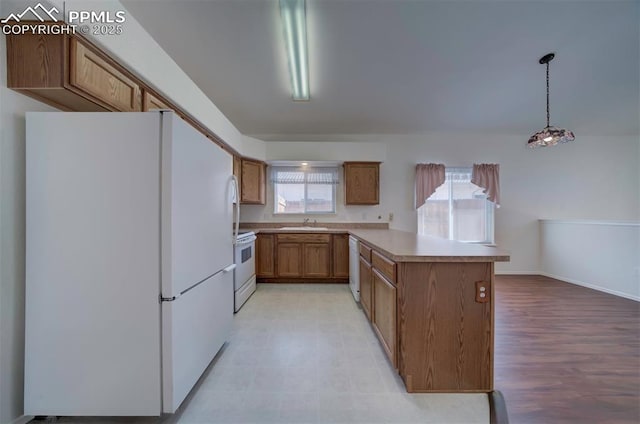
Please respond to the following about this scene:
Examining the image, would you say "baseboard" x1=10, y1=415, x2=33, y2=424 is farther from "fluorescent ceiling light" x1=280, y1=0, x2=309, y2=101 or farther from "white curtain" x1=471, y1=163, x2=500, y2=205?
"white curtain" x1=471, y1=163, x2=500, y2=205

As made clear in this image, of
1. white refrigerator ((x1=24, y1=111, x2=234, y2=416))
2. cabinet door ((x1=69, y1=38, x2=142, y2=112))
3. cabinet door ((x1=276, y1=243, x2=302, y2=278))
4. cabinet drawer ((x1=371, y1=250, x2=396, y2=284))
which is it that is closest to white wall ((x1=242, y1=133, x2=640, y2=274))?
cabinet door ((x1=276, y1=243, x2=302, y2=278))

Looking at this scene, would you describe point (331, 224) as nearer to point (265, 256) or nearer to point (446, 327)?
point (265, 256)

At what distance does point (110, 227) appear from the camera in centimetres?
131

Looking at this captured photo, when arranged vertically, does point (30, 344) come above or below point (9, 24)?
below

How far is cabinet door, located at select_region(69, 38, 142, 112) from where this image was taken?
1336 millimetres

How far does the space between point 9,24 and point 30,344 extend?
1.70 meters

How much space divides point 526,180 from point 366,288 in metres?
4.36

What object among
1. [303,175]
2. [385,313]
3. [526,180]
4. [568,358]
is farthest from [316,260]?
[526,180]

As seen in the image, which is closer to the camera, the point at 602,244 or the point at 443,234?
the point at 602,244

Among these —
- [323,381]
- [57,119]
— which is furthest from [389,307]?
[57,119]

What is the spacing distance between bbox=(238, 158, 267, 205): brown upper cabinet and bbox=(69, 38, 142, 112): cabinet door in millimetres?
2290

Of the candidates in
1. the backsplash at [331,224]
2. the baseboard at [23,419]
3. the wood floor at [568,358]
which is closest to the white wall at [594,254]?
the wood floor at [568,358]

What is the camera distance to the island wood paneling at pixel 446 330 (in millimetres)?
1590

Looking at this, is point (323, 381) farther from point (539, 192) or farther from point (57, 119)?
point (539, 192)
